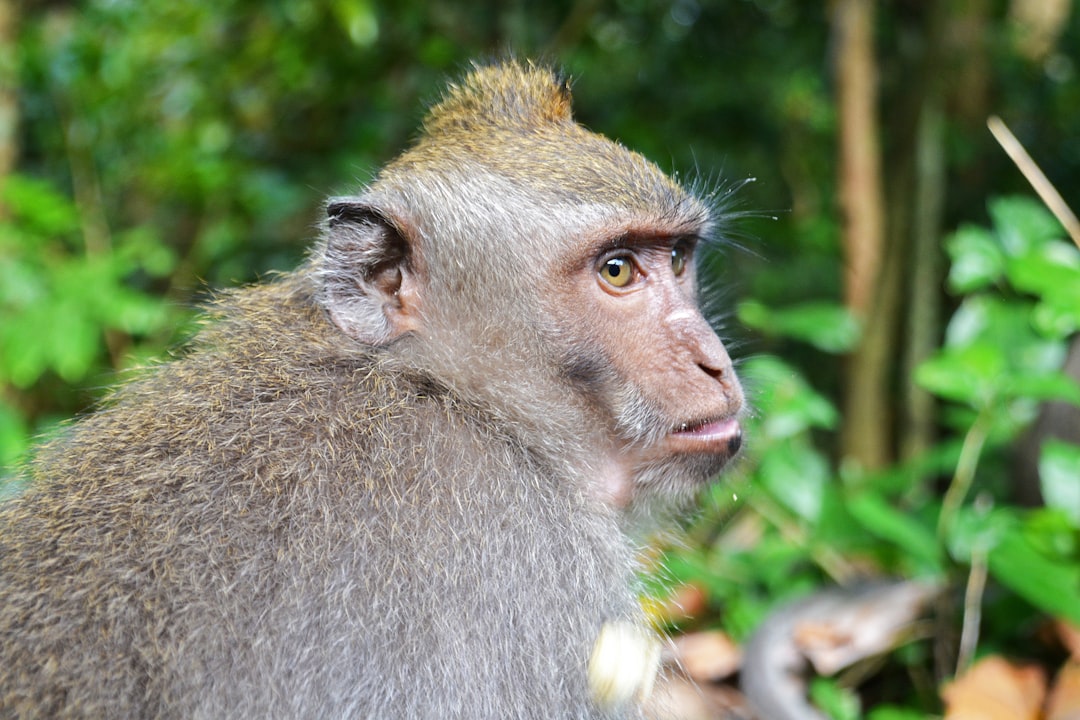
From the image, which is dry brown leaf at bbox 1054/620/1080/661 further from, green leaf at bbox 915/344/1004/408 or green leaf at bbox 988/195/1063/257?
green leaf at bbox 988/195/1063/257

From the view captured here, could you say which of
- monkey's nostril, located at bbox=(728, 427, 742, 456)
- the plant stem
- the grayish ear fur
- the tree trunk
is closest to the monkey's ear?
the grayish ear fur

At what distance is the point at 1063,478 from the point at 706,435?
3.16ft

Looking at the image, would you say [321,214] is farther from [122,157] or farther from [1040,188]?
[122,157]

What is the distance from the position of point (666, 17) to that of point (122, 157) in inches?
139

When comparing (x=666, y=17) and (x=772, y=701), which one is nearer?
(x=772, y=701)

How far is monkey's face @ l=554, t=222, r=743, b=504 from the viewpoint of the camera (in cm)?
222

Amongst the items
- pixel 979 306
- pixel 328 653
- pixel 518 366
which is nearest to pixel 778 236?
pixel 979 306

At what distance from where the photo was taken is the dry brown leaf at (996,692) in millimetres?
2252

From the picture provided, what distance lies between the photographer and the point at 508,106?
102 inches

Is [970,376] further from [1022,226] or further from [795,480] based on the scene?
[795,480]

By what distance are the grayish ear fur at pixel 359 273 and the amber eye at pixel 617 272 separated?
48 centimetres

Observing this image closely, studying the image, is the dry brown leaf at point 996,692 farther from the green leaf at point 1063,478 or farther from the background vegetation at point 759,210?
the green leaf at point 1063,478

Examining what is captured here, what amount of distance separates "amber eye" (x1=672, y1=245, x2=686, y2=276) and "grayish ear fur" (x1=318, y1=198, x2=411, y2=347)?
27.9 inches

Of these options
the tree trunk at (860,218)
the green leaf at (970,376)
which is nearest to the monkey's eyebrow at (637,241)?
the green leaf at (970,376)
